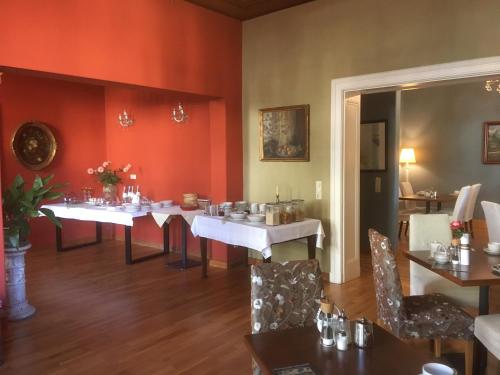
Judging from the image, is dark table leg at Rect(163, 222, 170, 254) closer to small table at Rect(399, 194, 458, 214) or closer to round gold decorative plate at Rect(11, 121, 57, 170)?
round gold decorative plate at Rect(11, 121, 57, 170)

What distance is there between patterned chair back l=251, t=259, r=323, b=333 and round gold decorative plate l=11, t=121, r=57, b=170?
5409mm

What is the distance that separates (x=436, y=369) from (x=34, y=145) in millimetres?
6390

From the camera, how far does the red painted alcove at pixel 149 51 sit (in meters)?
3.45

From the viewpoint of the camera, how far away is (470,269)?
106 inches

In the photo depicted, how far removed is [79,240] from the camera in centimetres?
701

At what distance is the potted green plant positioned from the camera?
3.71 metres

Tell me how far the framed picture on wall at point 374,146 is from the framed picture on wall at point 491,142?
152 inches

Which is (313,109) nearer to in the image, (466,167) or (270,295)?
(270,295)

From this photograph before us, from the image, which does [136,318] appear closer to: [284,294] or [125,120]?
[284,294]

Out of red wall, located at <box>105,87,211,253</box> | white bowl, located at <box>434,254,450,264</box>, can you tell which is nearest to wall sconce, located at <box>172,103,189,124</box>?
red wall, located at <box>105,87,211,253</box>

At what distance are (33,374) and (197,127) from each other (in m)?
3.67

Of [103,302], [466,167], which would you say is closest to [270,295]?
[103,302]

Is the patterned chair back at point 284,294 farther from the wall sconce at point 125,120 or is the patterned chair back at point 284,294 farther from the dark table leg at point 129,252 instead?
the wall sconce at point 125,120

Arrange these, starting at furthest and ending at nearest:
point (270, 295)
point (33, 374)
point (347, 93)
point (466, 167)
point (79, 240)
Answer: point (466, 167), point (79, 240), point (347, 93), point (33, 374), point (270, 295)
